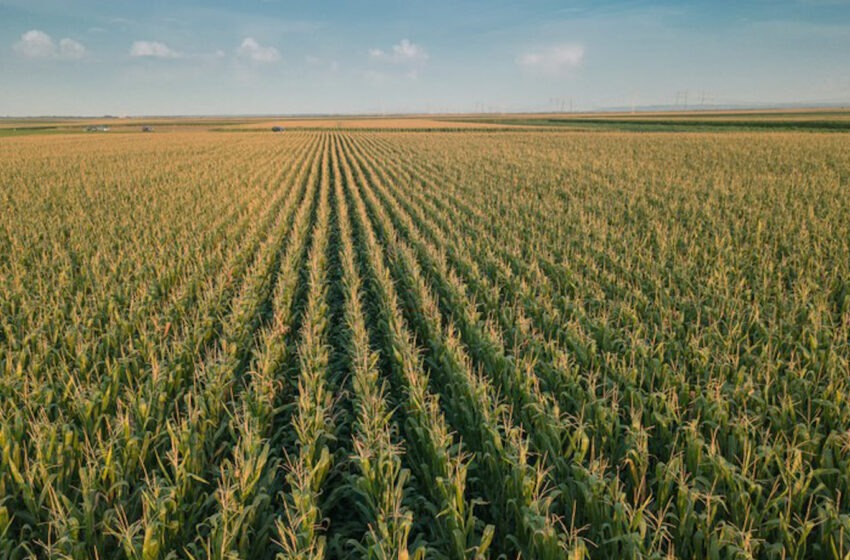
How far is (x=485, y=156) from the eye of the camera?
31.3m

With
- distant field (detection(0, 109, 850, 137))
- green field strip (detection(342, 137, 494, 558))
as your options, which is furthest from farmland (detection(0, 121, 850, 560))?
Result: distant field (detection(0, 109, 850, 137))

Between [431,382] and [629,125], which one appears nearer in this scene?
[431,382]

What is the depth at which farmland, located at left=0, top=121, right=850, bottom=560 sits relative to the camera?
3.27 meters

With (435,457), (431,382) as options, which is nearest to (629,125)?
(431,382)

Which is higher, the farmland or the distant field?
the distant field

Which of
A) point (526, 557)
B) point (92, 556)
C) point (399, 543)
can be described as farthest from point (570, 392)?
point (92, 556)

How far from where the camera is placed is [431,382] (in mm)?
5691

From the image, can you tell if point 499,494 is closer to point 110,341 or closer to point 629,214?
point 110,341

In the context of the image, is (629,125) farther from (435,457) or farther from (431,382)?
(435,457)

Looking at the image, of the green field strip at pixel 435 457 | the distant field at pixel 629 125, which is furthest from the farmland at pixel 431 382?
the distant field at pixel 629 125

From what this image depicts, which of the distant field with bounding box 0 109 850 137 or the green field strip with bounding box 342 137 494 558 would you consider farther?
the distant field with bounding box 0 109 850 137

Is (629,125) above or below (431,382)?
above

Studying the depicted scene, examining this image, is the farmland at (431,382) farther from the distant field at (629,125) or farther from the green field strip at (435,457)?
the distant field at (629,125)

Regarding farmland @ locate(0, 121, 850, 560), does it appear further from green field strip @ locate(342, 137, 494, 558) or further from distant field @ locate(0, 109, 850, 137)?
distant field @ locate(0, 109, 850, 137)
